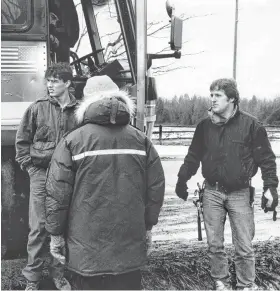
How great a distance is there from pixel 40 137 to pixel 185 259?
1.90m

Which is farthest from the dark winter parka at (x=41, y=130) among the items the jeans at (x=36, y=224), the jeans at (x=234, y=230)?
the jeans at (x=234, y=230)

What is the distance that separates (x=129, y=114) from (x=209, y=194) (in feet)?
4.07

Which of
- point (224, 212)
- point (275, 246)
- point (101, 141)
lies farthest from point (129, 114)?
point (275, 246)

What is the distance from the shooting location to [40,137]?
3537 millimetres

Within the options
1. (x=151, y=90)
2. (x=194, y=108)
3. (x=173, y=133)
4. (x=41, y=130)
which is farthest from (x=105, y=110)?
(x=173, y=133)

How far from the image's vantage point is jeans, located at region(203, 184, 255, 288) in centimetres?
357

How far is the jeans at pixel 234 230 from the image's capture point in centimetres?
357

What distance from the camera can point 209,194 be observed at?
12.0 feet

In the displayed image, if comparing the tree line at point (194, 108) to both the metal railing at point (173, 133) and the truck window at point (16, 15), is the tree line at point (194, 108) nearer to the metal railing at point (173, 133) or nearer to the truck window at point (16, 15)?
the metal railing at point (173, 133)

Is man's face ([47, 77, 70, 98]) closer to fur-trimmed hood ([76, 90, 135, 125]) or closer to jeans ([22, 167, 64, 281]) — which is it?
jeans ([22, 167, 64, 281])

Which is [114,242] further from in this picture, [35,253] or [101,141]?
[35,253]

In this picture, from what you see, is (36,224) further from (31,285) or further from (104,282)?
(104,282)

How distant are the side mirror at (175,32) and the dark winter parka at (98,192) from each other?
4.61ft

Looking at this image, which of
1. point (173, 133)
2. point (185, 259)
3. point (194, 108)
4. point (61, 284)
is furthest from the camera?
point (173, 133)
